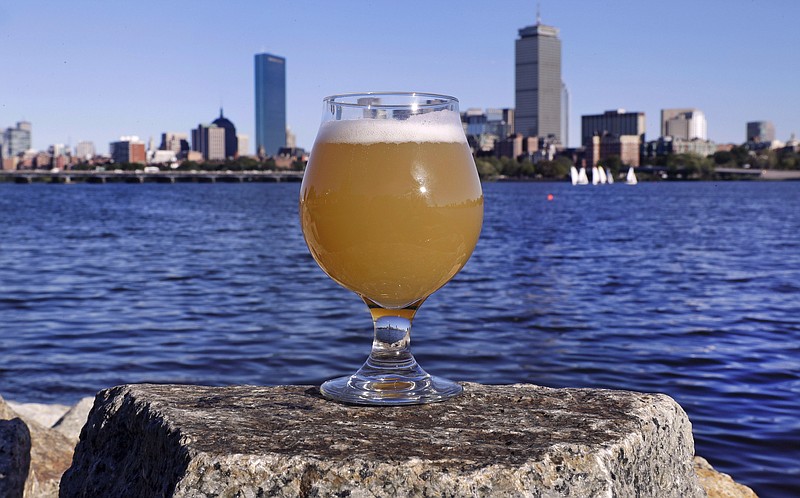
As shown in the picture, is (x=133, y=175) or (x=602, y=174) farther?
(x=602, y=174)

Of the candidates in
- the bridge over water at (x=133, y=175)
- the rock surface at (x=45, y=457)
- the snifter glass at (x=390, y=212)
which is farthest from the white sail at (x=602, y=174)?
the snifter glass at (x=390, y=212)

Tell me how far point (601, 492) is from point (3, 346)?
9065 mm

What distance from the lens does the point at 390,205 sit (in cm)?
165

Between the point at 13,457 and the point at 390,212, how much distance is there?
4.16 ft

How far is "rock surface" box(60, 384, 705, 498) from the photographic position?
1.26 m

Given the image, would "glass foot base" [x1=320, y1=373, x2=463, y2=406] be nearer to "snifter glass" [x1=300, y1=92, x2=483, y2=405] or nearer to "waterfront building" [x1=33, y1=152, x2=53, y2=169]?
"snifter glass" [x1=300, y1=92, x2=483, y2=405]

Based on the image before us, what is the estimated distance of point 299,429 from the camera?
1.47 meters

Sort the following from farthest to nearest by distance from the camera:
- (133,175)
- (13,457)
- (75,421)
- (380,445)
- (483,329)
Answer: (133,175), (483,329), (75,421), (13,457), (380,445)

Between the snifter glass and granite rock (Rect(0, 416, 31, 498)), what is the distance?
976 millimetres

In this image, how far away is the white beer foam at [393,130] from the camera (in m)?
1.68

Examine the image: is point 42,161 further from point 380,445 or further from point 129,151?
point 380,445

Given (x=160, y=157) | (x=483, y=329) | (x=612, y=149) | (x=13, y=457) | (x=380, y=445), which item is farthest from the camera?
(x=160, y=157)

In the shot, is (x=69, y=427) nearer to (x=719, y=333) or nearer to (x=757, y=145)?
(x=719, y=333)

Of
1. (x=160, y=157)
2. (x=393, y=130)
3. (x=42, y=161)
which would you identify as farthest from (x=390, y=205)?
(x=160, y=157)
